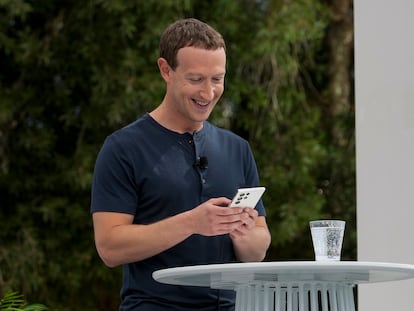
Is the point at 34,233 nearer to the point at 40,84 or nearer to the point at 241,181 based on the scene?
the point at 40,84

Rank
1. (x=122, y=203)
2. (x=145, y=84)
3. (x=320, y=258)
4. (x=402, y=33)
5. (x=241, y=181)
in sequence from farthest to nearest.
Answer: (x=145, y=84)
(x=402, y=33)
(x=241, y=181)
(x=122, y=203)
(x=320, y=258)

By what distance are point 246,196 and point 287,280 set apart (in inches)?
8.7

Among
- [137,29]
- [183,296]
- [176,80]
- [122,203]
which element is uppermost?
[137,29]

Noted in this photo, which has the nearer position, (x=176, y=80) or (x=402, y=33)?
(x=176, y=80)

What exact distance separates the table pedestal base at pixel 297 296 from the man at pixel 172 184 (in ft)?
0.63

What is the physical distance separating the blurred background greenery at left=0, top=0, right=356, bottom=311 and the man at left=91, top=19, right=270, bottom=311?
420cm

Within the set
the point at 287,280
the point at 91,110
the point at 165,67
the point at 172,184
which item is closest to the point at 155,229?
the point at 172,184

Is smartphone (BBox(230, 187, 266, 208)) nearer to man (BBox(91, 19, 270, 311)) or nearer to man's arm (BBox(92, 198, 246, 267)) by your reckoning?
man's arm (BBox(92, 198, 246, 267))

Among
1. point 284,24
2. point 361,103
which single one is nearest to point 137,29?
point 284,24

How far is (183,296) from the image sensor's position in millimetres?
2807

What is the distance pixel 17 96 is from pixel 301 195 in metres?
2.21

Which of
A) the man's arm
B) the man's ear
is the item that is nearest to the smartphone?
the man's arm

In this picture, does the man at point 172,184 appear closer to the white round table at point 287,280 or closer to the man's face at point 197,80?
the man's face at point 197,80

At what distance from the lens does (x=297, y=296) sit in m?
2.61
